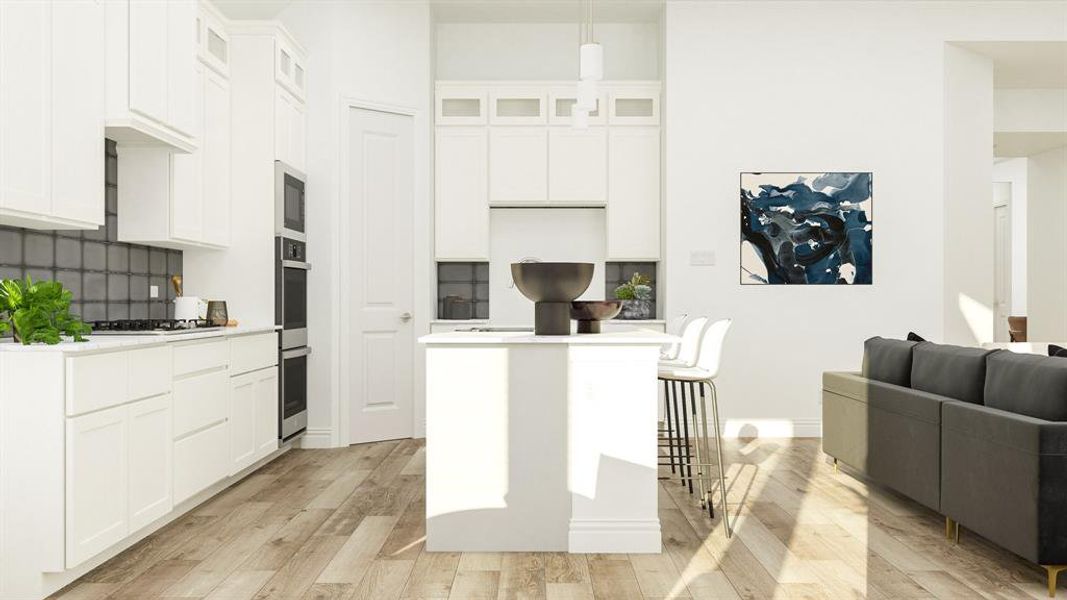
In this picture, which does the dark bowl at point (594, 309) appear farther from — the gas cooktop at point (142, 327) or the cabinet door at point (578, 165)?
the cabinet door at point (578, 165)

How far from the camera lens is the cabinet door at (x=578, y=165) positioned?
6355 millimetres

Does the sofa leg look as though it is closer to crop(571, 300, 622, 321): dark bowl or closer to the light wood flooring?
the light wood flooring

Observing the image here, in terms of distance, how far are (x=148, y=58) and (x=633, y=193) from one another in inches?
149

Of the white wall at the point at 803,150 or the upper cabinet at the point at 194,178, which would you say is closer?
the upper cabinet at the point at 194,178

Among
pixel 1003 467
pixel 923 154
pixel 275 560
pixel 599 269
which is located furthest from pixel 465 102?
pixel 1003 467

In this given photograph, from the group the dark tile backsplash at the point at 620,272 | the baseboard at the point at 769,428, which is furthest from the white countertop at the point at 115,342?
the baseboard at the point at 769,428

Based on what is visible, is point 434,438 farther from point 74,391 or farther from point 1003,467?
point 1003,467

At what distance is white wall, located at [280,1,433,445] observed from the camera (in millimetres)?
5621

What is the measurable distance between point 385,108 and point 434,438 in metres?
3.44

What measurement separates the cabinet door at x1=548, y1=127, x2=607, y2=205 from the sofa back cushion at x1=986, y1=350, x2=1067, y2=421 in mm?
3585

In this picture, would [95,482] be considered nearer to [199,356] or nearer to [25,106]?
[199,356]

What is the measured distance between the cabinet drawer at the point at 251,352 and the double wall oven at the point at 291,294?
0.62ft

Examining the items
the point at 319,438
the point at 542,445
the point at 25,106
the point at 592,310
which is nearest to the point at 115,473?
the point at 25,106

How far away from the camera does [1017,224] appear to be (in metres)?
10.5
